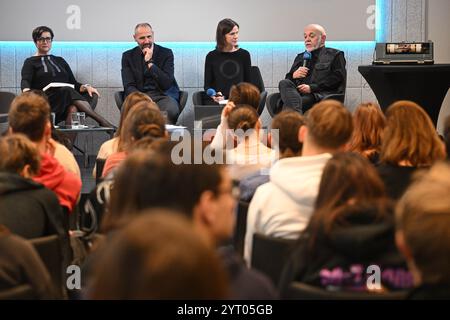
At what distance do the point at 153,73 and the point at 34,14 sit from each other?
169 centimetres

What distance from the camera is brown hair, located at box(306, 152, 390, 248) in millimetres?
2568

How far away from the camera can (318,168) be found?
3326mm

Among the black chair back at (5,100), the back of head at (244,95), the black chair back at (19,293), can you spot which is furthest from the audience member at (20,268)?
the black chair back at (5,100)

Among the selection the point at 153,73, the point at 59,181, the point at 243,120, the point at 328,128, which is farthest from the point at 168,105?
the point at 328,128

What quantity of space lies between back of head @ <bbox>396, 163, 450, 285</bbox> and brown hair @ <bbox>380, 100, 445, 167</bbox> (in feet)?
6.38

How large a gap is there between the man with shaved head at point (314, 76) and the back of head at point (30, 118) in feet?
15.8

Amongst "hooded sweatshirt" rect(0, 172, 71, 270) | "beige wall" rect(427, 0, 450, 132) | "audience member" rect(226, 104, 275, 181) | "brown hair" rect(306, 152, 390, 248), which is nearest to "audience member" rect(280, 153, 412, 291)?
"brown hair" rect(306, 152, 390, 248)

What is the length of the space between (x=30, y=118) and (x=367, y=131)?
5.86 feet

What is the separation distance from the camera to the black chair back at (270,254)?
2.86 metres

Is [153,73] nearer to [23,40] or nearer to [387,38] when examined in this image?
[23,40]

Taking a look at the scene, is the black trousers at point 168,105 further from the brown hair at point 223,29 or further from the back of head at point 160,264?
the back of head at point 160,264

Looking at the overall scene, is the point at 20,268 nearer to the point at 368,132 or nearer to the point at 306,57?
the point at 368,132

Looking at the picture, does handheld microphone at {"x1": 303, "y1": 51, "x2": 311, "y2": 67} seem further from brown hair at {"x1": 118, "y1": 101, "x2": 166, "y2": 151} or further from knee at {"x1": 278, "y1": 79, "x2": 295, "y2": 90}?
brown hair at {"x1": 118, "y1": 101, "x2": 166, "y2": 151}

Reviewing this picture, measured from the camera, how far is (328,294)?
89.7 inches
